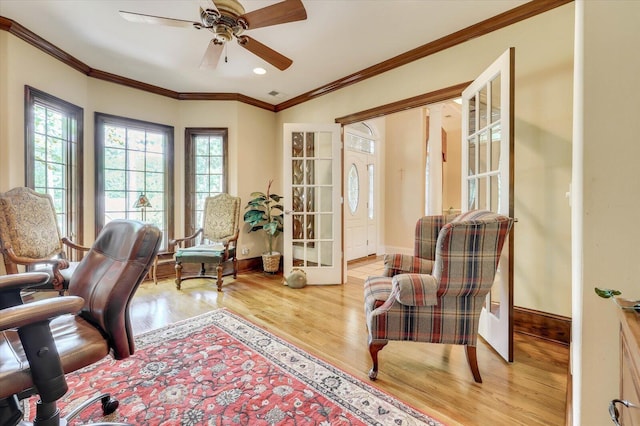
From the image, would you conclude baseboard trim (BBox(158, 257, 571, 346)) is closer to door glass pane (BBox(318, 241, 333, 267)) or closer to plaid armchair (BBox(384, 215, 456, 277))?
plaid armchair (BBox(384, 215, 456, 277))

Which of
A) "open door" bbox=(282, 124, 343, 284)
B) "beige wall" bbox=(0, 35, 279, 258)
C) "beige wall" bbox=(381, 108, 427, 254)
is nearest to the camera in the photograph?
"beige wall" bbox=(0, 35, 279, 258)

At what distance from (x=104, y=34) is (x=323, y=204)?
2911 millimetres

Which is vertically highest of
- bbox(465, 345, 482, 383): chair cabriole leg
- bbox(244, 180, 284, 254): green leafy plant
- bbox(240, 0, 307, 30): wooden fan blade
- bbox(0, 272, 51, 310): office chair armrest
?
bbox(240, 0, 307, 30): wooden fan blade

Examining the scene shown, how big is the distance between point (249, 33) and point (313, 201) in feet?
6.72

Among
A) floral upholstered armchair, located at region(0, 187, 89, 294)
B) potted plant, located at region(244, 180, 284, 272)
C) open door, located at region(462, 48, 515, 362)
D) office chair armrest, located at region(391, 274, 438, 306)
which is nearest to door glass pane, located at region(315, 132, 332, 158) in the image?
potted plant, located at region(244, 180, 284, 272)

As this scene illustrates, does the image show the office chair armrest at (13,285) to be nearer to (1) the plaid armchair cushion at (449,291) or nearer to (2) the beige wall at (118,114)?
(1) the plaid armchair cushion at (449,291)

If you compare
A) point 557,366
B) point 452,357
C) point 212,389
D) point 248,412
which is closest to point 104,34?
point 212,389

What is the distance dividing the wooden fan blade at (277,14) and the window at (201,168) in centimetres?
242

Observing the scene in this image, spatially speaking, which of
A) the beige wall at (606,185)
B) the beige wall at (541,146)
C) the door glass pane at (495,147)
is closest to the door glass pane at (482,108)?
the door glass pane at (495,147)

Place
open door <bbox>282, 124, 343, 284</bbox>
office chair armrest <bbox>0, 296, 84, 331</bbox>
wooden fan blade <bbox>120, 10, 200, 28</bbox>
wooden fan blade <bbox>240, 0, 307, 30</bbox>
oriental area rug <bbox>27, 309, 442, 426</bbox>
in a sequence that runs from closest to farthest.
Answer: office chair armrest <bbox>0, 296, 84, 331</bbox> → oriental area rug <bbox>27, 309, 442, 426</bbox> → wooden fan blade <bbox>240, 0, 307, 30</bbox> → wooden fan blade <bbox>120, 10, 200, 28</bbox> → open door <bbox>282, 124, 343, 284</bbox>

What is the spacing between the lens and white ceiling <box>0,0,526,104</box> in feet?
7.34

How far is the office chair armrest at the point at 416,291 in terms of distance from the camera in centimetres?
156

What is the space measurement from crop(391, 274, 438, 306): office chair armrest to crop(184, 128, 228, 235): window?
3.37 meters

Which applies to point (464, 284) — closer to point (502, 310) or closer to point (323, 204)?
point (502, 310)
